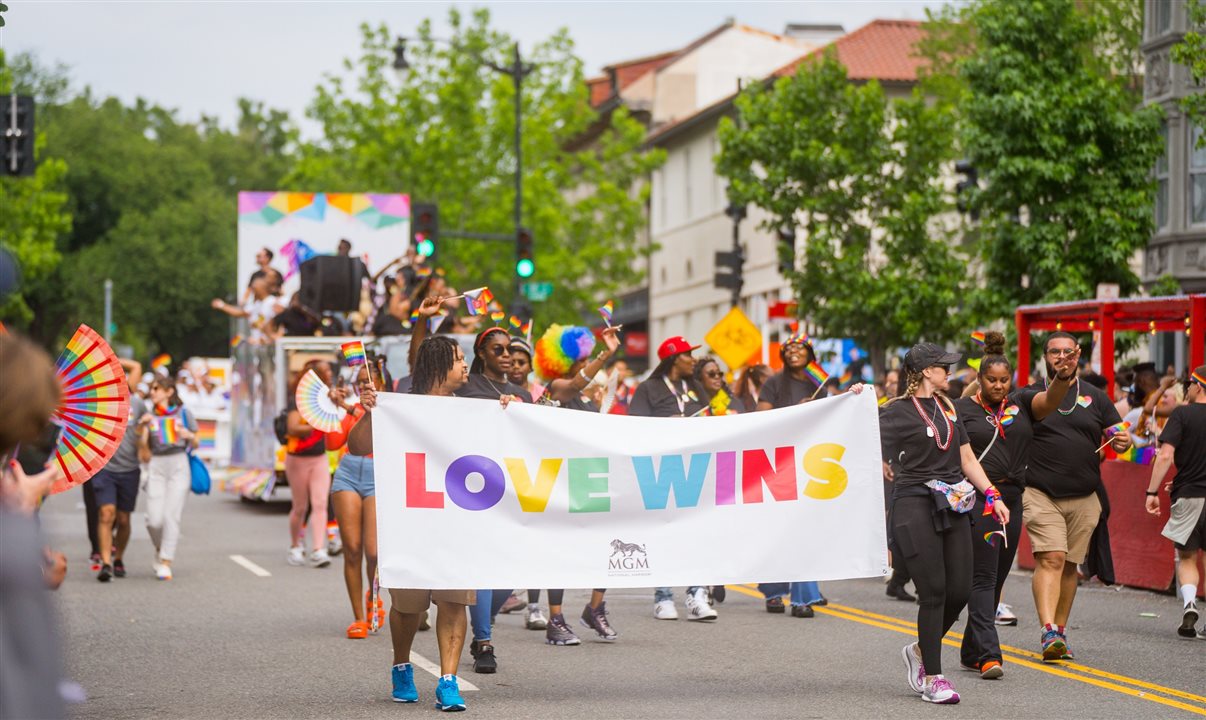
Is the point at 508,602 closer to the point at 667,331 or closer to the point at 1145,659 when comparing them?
the point at 1145,659

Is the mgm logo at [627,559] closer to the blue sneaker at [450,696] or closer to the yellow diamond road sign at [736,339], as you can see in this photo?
the blue sneaker at [450,696]

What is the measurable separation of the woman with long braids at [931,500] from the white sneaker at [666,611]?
155 inches

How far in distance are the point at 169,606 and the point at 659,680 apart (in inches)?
221

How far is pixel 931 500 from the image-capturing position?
9.57m

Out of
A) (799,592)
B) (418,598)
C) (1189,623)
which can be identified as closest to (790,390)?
(799,592)

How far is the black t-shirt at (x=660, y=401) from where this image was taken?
13320 mm

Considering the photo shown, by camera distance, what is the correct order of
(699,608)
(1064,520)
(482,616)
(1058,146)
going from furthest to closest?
(1058,146) → (699,608) → (1064,520) → (482,616)

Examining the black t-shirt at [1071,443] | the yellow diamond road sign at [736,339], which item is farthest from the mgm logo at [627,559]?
the yellow diamond road sign at [736,339]

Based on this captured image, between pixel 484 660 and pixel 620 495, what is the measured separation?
151cm

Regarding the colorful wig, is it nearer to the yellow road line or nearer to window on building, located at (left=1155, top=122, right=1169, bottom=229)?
the yellow road line

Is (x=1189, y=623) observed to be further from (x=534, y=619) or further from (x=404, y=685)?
(x=404, y=685)

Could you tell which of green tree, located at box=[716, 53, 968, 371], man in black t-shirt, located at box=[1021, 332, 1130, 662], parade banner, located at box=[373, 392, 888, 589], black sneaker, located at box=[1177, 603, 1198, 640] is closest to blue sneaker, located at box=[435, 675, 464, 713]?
parade banner, located at box=[373, 392, 888, 589]

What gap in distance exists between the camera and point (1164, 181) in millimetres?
33250

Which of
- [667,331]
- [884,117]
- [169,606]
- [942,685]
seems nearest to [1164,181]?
[884,117]
